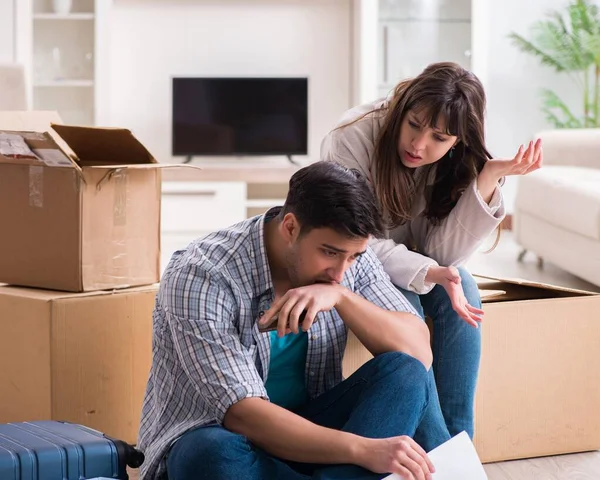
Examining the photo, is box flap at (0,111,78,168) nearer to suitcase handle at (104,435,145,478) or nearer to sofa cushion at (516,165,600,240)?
suitcase handle at (104,435,145,478)

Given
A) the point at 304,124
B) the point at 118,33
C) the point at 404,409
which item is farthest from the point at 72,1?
the point at 404,409

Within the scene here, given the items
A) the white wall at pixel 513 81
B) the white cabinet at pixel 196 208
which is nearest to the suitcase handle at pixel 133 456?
the white cabinet at pixel 196 208

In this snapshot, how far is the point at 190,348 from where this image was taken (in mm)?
1480

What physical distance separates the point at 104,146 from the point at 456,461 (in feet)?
3.35

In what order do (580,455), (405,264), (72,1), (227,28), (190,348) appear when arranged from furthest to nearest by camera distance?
(227,28) < (72,1) < (580,455) < (405,264) < (190,348)

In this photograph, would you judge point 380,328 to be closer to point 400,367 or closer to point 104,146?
point 400,367

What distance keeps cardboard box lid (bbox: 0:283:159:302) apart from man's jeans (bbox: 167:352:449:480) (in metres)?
0.54

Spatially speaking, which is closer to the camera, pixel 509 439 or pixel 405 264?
pixel 405 264

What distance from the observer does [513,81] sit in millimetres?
6387

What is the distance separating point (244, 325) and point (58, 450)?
0.34 metres

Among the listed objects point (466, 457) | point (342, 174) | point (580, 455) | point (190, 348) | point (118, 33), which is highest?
point (118, 33)

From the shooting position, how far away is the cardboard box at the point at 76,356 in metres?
1.97

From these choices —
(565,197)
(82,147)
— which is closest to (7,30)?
(565,197)

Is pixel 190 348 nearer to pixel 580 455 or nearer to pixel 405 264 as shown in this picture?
pixel 405 264
